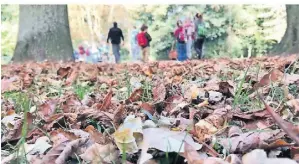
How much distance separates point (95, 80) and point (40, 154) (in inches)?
70.9

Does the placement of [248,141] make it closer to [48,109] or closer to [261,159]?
[261,159]

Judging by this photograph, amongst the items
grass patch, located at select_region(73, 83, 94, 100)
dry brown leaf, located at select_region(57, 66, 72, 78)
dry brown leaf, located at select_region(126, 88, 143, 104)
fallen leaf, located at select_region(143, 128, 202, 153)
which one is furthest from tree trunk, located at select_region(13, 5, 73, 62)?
fallen leaf, located at select_region(143, 128, 202, 153)

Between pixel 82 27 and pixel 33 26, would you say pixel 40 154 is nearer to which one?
pixel 33 26

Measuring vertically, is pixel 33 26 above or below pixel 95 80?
above

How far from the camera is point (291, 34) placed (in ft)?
16.3

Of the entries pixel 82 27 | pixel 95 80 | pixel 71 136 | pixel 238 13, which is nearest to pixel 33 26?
pixel 95 80

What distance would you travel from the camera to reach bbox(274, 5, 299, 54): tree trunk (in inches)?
190

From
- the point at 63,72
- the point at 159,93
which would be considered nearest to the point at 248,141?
the point at 159,93

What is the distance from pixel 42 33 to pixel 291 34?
253 centimetres

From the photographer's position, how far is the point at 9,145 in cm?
88

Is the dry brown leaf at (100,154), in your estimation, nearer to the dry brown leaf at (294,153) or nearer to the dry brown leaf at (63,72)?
the dry brown leaf at (294,153)

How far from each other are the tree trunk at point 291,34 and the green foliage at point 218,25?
146 inches

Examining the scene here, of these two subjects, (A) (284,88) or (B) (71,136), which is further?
(A) (284,88)

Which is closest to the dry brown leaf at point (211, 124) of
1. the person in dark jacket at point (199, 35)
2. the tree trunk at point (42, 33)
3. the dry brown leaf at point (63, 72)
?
the dry brown leaf at point (63, 72)
